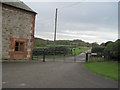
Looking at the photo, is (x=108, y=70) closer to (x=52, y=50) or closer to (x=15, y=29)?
(x=15, y=29)

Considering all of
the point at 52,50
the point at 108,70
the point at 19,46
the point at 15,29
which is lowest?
the point at 108,70

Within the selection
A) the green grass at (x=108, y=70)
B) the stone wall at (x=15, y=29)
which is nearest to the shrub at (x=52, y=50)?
the stone wall at (x=15, y=29)

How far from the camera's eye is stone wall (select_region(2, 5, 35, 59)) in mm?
11320

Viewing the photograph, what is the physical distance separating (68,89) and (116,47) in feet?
17.5

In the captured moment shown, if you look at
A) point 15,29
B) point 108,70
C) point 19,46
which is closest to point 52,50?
point 19,46

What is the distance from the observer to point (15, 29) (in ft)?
39.3

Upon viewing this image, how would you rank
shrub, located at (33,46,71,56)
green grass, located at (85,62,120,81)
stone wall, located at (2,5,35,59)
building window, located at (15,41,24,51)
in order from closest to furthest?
green grass, located at (85,62,120,81) → stone wall, located at (2,5,35,59) → building window, located at (15,41,24,51) → shrub, located at (33,46,71,56)

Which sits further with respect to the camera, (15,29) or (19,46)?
(19,46)

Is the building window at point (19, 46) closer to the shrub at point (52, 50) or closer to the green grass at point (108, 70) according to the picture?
the shrub at point (52, 50)

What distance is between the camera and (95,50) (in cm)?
1551

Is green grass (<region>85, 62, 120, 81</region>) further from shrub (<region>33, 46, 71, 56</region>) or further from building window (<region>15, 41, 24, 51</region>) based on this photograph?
shrub (<region>33, 46, 71, 56</region>)

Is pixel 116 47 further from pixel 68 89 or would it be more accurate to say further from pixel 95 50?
pixel 95 50

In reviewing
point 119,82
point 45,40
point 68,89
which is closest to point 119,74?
point 119,82

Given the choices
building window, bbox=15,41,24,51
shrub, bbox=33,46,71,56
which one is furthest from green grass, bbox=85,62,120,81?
shrub, bbox=33,46,71,56
